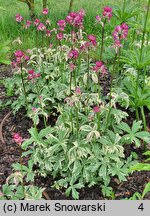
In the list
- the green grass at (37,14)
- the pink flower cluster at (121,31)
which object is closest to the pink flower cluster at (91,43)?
the pink flower cluster at (121,31)

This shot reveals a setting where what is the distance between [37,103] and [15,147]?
0.48 metres

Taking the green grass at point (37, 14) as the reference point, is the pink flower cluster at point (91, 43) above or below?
below

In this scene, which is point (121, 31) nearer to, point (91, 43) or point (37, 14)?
point (91, 43)

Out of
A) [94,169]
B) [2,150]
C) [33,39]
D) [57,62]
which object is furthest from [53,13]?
[94,169]

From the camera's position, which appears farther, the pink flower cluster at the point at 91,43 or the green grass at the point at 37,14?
the green grass at the point at 37,14

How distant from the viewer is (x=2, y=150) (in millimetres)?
3361

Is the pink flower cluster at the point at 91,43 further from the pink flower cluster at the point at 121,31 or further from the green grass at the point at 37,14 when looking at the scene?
the green grass at the point at 37,14

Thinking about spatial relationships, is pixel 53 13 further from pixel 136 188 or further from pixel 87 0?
pixel 136 188

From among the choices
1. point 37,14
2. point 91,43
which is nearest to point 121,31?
point 91,43

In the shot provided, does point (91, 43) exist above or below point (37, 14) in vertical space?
below

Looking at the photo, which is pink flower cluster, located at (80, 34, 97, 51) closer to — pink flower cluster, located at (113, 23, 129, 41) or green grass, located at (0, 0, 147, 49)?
pink flower cluster, located at (113, 23, 129, 41)

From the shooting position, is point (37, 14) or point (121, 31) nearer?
point (121, 31)

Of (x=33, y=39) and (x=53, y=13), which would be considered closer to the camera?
(x=33, y=39)

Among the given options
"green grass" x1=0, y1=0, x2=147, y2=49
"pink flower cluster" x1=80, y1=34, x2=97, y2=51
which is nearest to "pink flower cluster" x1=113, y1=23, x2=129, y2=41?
"pink flower cluster" x1=80, y1=34, x2=97, y2=51
